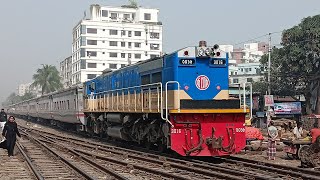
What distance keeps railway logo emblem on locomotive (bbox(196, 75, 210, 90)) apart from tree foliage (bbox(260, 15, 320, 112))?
36.1m

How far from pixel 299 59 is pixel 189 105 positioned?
128ft

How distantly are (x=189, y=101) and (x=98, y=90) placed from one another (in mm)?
12057

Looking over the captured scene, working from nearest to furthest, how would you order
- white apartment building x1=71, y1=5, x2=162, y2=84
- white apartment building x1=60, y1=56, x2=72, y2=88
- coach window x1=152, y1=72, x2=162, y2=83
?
coach window x1=152, y1=72, x2=162, y2=83 < white apartment building x1=71, y1=5, x2=162, y2=84 < white apartment building x1=60, y1=56, x2=72, y2=88

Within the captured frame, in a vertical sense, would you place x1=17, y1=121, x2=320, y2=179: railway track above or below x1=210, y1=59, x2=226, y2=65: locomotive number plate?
below

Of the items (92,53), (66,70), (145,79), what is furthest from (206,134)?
(66,70)

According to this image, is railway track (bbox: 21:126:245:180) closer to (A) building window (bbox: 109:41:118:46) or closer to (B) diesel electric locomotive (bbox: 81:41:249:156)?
(B) diesel electric locomotive (bbox: 81:41:249:156)

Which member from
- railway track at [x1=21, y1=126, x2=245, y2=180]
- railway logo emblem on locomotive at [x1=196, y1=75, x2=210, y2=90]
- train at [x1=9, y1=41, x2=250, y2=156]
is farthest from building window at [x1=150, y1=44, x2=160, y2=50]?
railway logo emblem on locomotive at [x1=196, y1=75, x2=210, y2=90]

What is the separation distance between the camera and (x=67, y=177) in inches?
447

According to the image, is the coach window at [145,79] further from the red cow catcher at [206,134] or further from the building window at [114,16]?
the building window at [114,16]

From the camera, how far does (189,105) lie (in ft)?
44.6

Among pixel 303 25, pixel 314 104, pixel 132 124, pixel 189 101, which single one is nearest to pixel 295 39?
pixel 303 25

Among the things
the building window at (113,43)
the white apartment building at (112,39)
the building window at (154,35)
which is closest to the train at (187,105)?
the white apartment building at (112,39)

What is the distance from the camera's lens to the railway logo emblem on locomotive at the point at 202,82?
1466 centimetres

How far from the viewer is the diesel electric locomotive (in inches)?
536
